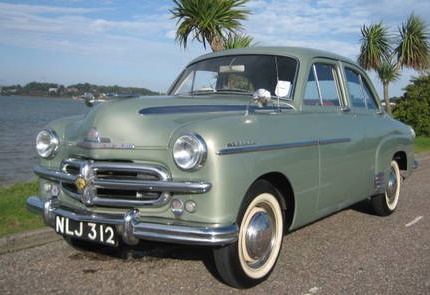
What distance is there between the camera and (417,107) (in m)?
18.2

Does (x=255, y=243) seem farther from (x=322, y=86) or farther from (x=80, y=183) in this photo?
(x=322, y=86)

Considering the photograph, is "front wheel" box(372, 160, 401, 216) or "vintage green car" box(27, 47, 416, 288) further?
"front wheel" box(372, 160, 401, 216)

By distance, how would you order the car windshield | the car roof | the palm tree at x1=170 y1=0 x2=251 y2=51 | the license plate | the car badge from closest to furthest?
the license plate, the car badge, the car windshield, the car roof, the palm tree at x1=170 y1=0 x2=251 y2=51

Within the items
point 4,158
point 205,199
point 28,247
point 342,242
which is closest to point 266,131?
point 205,199

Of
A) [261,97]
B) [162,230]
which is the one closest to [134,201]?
[162,230]

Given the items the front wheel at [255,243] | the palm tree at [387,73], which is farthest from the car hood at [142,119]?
the palm tree at [387,73]

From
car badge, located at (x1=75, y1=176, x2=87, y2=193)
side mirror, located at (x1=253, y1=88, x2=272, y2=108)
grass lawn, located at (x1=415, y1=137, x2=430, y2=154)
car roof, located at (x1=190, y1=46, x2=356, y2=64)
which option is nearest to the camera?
car badge, located at (x1=75, y1=176, x2=87, y2=193)

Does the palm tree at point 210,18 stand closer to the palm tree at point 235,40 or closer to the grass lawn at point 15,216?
the palm tree at point 235,40

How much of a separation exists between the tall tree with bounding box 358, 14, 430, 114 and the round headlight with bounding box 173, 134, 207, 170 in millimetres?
15156

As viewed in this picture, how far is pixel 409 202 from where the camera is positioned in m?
6.80

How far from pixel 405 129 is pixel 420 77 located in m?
14.1

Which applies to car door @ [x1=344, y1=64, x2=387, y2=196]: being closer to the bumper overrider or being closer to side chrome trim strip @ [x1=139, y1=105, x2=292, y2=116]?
side chrome trim strip @ [x1=139, y1=105, x2=292, y2=116]

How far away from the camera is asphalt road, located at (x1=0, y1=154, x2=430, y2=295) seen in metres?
3.54

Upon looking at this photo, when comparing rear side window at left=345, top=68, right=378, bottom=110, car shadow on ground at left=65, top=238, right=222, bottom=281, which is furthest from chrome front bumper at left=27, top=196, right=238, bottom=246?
rear side window at left=345, top=68, right=378, bottom=110
